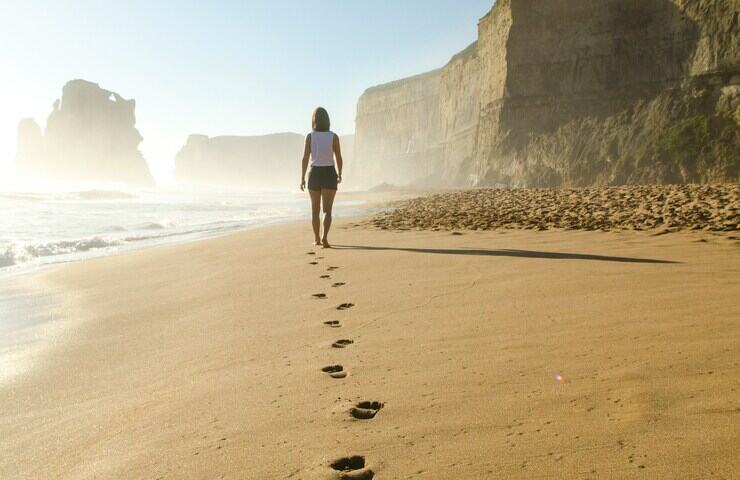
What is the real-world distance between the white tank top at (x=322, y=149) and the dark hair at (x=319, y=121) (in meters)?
0.09

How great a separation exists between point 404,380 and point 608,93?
106 ft

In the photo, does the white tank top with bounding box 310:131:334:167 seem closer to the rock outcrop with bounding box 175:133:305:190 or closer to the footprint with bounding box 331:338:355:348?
the footprint with bounding box 331:338:355:348

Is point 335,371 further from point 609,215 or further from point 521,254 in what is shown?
point 609,215

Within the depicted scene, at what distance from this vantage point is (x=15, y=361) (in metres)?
2.70

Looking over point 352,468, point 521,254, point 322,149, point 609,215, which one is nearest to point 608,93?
point 609,215

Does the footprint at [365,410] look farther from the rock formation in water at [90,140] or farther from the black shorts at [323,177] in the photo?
the rock formation in water at [90,140]

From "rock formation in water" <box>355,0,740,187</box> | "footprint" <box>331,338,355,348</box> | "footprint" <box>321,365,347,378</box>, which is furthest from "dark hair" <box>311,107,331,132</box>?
"rock formation in water" <box>355,0,740,187</box>

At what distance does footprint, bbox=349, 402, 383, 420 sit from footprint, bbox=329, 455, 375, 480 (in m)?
0.26

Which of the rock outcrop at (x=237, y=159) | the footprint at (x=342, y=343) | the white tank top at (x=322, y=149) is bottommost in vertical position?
the footprint at (x=342, y=343)

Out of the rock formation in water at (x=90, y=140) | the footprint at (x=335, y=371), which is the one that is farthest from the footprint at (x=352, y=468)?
the rock formation in water at (x=90, y=140)

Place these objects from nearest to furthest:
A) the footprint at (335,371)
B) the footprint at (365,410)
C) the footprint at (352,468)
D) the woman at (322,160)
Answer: the footprint at (352,468)
the footprint at (365,410)
the footprint at (335,371)
the woman at (322,160)

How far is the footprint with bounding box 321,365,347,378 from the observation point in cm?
213

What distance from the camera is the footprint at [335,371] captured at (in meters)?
2.13

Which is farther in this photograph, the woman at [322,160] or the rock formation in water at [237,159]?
the rock formation in water at [237,159]
